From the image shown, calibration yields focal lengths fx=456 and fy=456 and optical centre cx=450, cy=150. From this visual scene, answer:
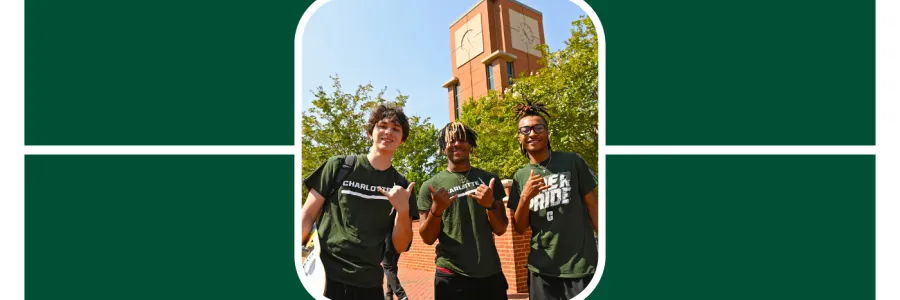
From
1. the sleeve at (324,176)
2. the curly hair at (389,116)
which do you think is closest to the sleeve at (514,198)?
the curly hair at (389,116)

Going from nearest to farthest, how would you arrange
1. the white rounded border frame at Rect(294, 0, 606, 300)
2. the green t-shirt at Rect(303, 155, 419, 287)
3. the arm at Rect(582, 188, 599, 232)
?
the green t-shirt at Rect(303, 155, 419, 287) < the white rounded border frame at Rect(294, 0, 606, 300) < the arm at Rect(582, 188, 599, 232)

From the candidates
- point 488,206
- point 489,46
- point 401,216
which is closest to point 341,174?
point 401,216

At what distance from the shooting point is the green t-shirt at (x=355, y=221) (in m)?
2.04

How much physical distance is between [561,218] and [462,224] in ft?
1.58

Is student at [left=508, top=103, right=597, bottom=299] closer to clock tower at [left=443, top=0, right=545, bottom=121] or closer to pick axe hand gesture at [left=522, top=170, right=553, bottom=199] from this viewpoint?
pick axe hand gesture at [left=522, top=170, right=553, bottom=199]

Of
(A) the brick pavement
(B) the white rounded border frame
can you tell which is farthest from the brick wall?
(B) the white rounded border frame

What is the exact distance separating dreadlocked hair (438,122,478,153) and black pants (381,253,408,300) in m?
0.56

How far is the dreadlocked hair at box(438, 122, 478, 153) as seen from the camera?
2105mm

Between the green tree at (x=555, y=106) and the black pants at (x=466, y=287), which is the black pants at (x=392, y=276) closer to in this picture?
the black pants at (x=466, y=287)

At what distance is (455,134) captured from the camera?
2104mm

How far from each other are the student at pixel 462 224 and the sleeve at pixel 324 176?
408 mm

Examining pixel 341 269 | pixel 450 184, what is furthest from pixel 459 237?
pixel 341 269

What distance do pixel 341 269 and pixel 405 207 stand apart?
40 centimetres
